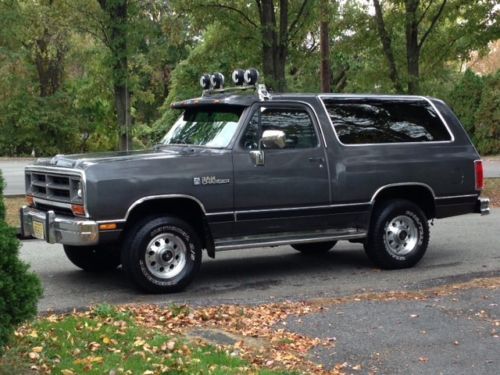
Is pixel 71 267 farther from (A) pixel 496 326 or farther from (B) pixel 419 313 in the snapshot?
(A) pixel 496 326

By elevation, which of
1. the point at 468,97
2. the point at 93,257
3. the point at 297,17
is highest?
the point at 297,17

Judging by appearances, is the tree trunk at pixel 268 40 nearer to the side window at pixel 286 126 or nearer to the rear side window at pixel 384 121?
the rear side window at pixel 384 121

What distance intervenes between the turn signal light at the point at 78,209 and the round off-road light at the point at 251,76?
2522 mm

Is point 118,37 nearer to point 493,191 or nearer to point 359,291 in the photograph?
point 359,291

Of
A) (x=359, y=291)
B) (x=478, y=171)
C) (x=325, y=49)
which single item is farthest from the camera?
(x=325, y=49)

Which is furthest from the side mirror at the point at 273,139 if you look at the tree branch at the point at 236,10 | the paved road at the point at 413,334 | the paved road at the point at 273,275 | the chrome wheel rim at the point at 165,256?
the tree branch at the point at 236,10

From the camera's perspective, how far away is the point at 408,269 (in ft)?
28.7

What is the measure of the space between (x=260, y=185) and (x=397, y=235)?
2.02 meters

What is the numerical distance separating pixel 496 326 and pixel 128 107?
1023cm

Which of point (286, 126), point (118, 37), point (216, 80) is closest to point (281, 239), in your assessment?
point (286, 126)

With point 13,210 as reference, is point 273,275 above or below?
below

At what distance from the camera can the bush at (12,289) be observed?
12.7 feet

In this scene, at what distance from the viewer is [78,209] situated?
7.00m

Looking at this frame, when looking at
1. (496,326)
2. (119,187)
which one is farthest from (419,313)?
(119,187)
